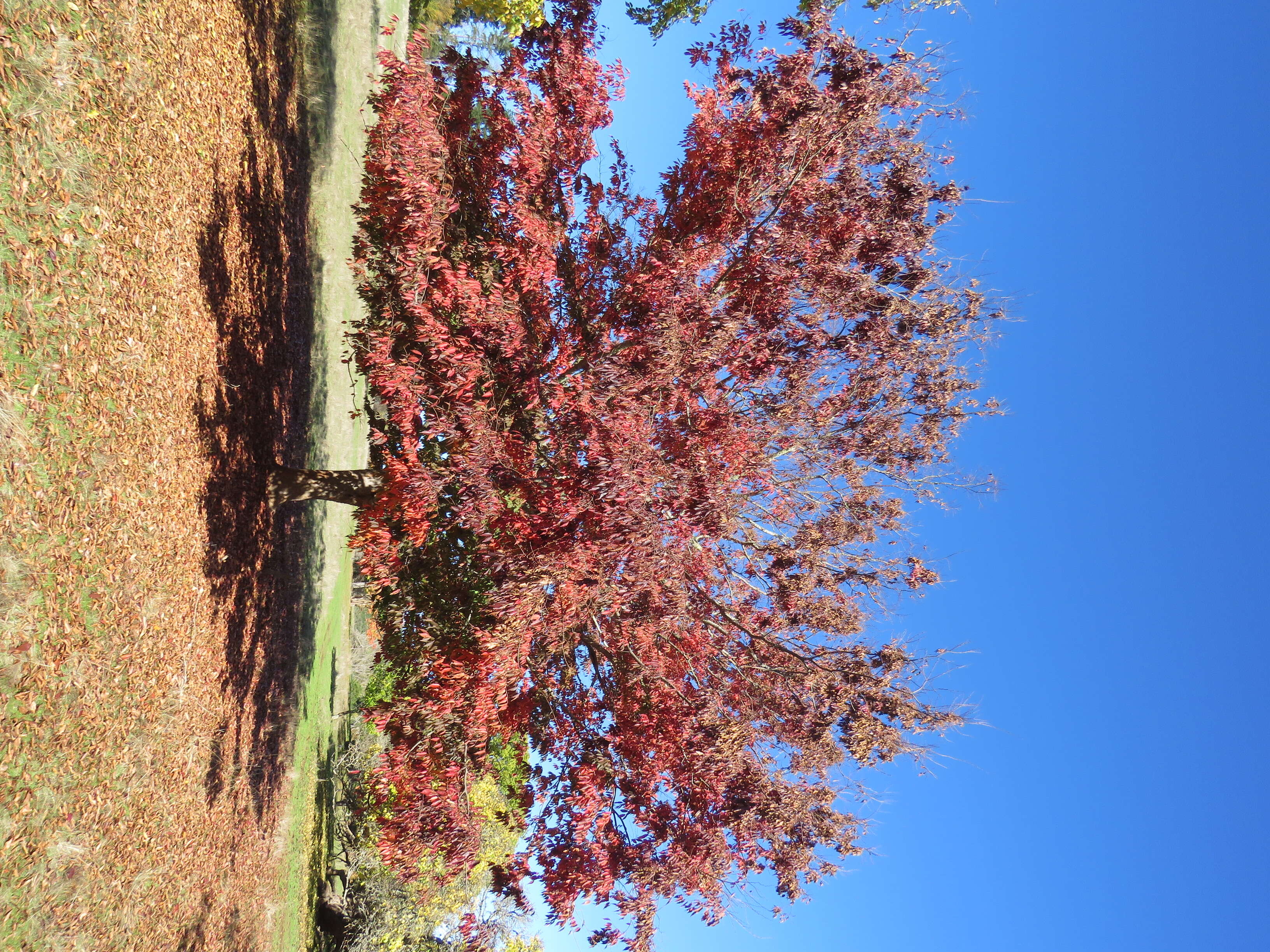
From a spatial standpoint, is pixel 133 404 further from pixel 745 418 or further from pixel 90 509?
pixel 745 418

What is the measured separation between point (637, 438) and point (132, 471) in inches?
197

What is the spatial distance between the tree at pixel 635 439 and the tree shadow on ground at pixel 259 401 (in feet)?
6.02

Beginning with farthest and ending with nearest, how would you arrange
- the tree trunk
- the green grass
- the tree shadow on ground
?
the green grass
the tree trunk
the tree shadow on ground

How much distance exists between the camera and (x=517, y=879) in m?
9.39

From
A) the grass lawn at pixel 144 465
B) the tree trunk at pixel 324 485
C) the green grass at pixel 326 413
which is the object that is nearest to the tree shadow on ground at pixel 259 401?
the grass lawn at pixel 144 465

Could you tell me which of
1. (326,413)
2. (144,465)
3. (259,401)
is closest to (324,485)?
(259,401)

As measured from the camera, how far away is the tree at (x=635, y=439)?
731 cm

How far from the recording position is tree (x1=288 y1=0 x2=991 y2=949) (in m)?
→ 7.31

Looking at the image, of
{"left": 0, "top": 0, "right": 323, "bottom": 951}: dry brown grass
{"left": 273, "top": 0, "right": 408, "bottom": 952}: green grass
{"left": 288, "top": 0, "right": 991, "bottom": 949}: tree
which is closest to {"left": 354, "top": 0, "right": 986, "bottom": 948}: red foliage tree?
{"left": 288, "top": 0, "right": 991, "bottom": 949}: tree

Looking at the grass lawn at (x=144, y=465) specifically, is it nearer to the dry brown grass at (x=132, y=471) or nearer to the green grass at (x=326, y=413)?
the dry brown grass at (x=132, y=471)

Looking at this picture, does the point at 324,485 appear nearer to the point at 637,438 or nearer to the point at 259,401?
the point at 259,401

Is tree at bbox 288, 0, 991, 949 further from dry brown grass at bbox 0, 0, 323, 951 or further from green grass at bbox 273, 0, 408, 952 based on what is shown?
green grass at bbox 273, 0, 408, 952

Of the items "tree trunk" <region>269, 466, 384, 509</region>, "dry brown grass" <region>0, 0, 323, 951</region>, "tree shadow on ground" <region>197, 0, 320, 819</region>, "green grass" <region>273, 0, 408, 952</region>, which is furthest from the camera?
"green grass" <region>273, 0, 408, 952</region>

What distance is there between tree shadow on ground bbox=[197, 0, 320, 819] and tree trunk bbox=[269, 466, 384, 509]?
0.26 meters
